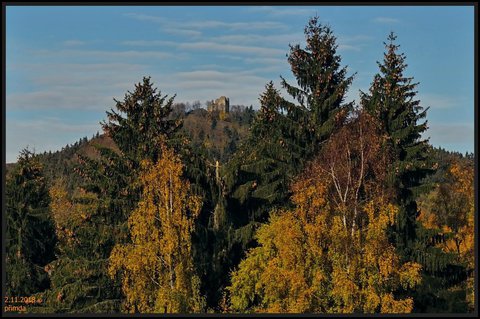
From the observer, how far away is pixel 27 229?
134 ft

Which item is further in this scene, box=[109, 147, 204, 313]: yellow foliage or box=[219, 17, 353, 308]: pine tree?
box=[219, 17, 353, 308]: pine tree

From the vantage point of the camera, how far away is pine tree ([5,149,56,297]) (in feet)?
130

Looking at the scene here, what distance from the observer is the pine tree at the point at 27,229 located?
39709 millimetres

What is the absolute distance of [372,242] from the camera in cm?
2481

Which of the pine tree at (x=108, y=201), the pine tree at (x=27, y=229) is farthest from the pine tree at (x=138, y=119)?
the pine tree at (x=27, y=229)

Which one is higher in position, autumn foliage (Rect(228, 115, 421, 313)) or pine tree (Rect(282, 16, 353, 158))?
pine tree (Rect(282, 16, 353, 158))

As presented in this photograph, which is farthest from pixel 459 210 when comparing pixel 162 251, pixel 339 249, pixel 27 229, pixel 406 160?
pixel 27 229

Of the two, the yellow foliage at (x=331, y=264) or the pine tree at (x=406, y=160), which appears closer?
the yellow foliage at (x=331, y=264)

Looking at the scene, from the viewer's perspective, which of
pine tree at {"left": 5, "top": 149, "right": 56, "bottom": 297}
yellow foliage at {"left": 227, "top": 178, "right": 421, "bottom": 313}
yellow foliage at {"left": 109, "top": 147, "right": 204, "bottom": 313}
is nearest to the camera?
yellow foliage at {"left": 227, "top": 178, "right": 421, "bottom": 313}

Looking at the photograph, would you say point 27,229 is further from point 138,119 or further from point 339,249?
point 339,249

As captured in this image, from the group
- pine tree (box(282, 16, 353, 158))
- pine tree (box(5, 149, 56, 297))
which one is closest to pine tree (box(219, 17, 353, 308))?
pine tree (box(282, 16, 353, 158))

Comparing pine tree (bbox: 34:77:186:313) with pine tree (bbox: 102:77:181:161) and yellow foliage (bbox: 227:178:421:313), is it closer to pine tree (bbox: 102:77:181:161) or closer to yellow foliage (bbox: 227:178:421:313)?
pine tree (bbox: 102:77:181:161)

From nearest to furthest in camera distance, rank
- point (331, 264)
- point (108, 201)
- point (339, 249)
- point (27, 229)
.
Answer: point (339, 249) < point (331, 264) < point (108, 201) < point (27, 229)

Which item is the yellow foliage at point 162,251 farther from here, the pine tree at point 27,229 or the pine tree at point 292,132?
the pine tree at point 27,229
